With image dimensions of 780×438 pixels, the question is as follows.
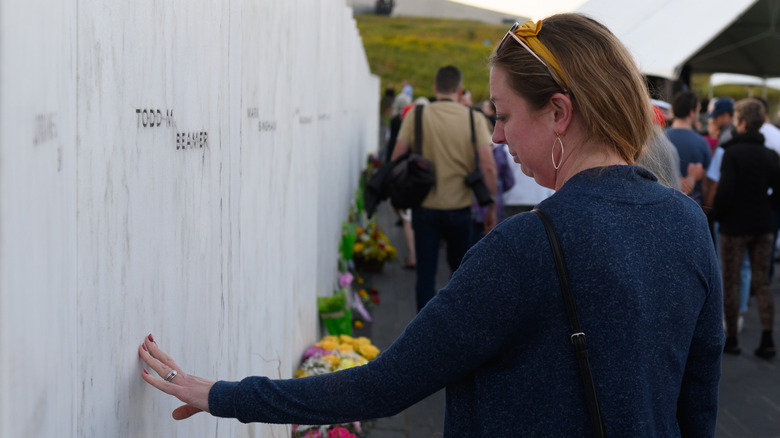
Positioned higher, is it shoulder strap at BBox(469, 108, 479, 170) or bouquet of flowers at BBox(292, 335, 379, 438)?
shoulder strap at BBox(469, 108, 479, 170)

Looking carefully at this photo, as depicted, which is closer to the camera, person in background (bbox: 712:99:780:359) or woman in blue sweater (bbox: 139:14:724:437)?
woman in blue sweater (bbox: 139:14:724:437)

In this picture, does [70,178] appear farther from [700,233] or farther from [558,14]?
[700,233]

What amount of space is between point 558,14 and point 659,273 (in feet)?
1.87

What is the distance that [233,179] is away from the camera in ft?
9.08

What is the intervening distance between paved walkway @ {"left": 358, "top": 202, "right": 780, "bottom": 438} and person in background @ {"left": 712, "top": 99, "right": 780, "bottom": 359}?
41 cm

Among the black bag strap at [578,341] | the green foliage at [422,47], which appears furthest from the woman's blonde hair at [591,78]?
the green foliage at [422,47]

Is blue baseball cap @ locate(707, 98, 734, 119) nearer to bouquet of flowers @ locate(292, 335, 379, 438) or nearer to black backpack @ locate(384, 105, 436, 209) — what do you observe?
black backpack @ locate(384, 105, 436, 209)

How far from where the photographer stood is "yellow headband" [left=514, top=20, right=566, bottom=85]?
165cm

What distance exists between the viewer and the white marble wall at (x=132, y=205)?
1.14 m

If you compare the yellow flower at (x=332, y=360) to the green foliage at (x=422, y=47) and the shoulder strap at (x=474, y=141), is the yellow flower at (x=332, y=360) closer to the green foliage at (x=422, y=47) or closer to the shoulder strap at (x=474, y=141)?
the shoulder strap at (x=474, y=141)

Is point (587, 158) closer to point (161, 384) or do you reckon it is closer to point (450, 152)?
point (161, 384)

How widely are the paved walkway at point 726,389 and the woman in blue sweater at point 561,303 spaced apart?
1968 mm

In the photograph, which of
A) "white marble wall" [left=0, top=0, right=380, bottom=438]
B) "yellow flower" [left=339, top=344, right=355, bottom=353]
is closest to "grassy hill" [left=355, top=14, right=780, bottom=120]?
"yellow flower" [left=339, top=344, right=355, bottom=353]

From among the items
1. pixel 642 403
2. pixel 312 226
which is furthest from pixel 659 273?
pixel 312 226
